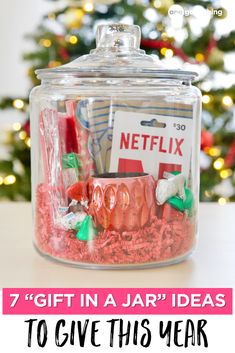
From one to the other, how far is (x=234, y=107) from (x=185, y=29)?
1.04ft

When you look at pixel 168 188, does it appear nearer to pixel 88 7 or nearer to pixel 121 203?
pixel 121 203

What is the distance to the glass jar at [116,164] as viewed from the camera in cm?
71

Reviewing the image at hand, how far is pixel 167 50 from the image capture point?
1751 millimetres

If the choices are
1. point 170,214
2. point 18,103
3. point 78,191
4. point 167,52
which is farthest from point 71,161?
point 18,103

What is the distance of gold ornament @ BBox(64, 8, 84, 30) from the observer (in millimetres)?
1763

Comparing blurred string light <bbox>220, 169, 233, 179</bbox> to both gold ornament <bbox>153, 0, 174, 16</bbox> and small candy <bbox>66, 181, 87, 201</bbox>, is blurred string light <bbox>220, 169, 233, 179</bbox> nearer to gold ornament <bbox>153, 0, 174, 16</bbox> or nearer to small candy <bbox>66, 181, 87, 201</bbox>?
gold ornament <bbox>153, 0, 174, 16</bbox>

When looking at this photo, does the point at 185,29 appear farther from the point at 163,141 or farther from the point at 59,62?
the point at 163,141

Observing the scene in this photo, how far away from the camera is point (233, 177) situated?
6.38 ft

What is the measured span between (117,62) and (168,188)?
0.61ft

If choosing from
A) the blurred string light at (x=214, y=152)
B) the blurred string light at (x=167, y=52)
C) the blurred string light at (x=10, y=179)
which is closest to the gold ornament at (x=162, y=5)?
the blurred string light at (x=167, y=52)

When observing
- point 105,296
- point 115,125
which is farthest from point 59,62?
point 105,296

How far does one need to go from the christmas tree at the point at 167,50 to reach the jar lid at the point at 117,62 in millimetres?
891

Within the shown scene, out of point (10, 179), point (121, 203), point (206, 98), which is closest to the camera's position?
point (121, 203)

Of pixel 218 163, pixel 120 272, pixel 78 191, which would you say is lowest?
pixel 218 163
